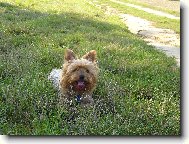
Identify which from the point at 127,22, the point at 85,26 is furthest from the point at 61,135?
the point at 127,22

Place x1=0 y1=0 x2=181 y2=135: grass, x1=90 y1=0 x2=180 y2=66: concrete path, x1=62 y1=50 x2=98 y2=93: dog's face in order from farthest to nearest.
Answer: x1=90 y1=0 x2=180 y2=66: concrete path < x1=62 y1=50 x2=98 y2=93: dog's face < x1=0 y1=0 x2=181 y2=135: grass

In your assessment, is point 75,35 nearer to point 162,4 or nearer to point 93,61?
point 162,4

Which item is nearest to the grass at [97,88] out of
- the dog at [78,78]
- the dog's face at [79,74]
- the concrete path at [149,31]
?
the dog at [78,78]

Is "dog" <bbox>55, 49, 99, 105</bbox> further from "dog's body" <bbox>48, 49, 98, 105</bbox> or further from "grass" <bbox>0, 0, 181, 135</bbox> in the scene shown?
"grass" <bbox>0, 0, 181, 135</bbox>

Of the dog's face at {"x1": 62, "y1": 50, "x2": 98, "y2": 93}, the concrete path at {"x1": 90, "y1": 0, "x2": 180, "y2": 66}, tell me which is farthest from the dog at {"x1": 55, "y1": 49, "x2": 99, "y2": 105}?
the concrete path at {"x1": 90, "y1": 0, "x2": 180, "y2": 66}

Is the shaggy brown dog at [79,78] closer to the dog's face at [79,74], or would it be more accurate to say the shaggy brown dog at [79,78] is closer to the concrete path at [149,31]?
the dog's face at [79,74]

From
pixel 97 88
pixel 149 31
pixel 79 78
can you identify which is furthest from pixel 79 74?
pixel 149 31
